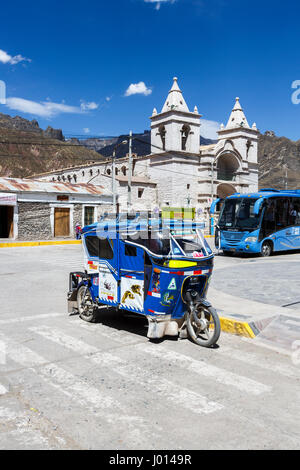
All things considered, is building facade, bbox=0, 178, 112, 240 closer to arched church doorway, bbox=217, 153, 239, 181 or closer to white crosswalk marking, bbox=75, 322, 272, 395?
Answer: white crosswalk marking, bbox=75, 322, 272, 395

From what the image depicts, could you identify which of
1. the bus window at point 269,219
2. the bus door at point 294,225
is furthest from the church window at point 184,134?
the bus window at point 269,219

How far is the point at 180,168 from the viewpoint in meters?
50.6

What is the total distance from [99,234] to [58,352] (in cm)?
222

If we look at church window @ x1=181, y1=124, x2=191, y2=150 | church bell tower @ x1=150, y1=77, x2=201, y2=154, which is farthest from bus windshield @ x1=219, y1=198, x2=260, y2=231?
church window @ x1=181, y1=124, x2=191, y2=150

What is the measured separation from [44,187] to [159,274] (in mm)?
26622

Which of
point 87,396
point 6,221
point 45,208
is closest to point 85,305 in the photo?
point 87,396

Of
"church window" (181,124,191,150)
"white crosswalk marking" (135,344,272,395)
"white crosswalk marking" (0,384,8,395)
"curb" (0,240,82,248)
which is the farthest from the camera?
"church window" (181,124,191,150)

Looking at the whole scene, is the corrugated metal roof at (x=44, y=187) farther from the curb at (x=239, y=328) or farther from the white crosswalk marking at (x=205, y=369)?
the white crosswalk marking at (x=205, y=369)

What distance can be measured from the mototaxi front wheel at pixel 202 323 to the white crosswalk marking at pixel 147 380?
133 centimetres

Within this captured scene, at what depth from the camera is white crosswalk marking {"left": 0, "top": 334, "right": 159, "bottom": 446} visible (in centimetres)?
364

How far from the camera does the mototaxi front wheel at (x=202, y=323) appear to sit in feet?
20.1

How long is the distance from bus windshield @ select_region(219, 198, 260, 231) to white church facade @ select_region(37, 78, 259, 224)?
1041 inches
